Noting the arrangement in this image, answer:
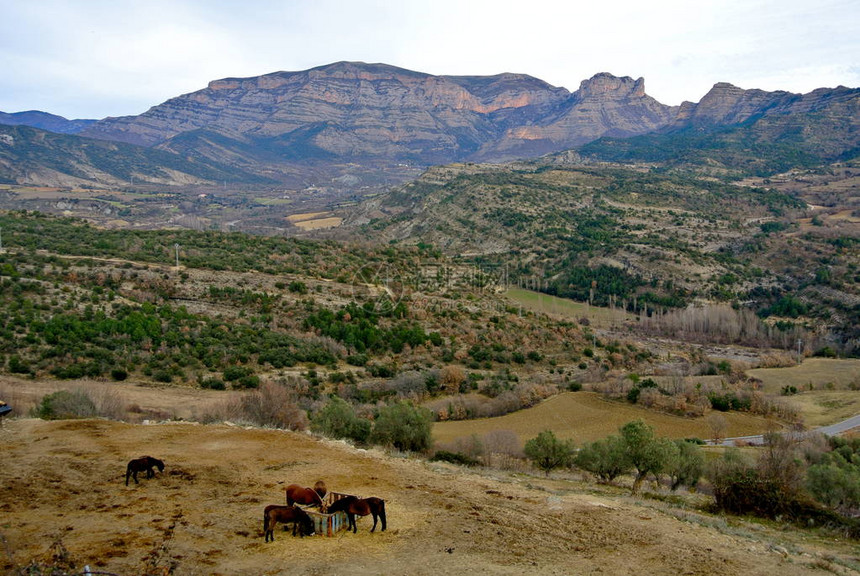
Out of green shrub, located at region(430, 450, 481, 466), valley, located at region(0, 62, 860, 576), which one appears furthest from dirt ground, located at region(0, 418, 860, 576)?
green shrub, located at region(430, 450, 481, 466)

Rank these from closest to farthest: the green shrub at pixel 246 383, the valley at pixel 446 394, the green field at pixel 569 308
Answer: the valley at pixel 446 394
the green shrub at pixel 246 383
the green field at pixel 569 308

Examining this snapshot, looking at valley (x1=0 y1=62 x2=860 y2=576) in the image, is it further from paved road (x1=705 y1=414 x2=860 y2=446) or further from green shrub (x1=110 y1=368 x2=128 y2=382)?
paved road (x1=705 y1=414 x2=860 y2=446)

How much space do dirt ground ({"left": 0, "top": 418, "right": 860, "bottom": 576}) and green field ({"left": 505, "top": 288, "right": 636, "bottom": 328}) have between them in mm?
64663

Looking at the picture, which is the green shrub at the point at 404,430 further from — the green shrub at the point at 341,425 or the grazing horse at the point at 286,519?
the grazing horse at the point at 286,519

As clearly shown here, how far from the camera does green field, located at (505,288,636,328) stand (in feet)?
265

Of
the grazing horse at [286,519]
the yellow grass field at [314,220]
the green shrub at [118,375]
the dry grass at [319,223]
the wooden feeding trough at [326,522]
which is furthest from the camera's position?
the yellow grass field at [314,220]

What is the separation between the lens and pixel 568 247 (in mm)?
104250

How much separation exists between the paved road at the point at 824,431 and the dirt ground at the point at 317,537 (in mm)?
21439

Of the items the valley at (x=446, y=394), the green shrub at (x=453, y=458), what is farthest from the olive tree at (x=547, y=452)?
the green shrub at (x=453, y=458)

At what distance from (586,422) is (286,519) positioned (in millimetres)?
30266

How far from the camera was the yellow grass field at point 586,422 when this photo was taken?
1410 inches

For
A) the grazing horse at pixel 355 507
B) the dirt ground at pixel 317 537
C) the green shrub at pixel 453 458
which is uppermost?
the grazing horse at pixel 355 507

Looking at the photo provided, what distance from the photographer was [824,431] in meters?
40.4

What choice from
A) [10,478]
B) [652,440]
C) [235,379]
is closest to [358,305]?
[235,379]
